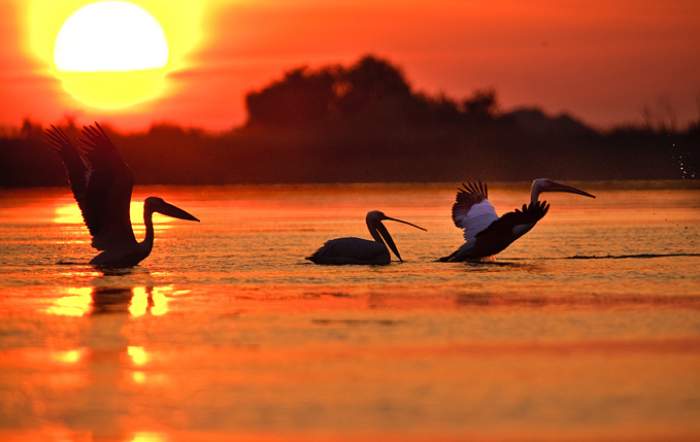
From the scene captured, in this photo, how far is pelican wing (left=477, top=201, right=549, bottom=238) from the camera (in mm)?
12594

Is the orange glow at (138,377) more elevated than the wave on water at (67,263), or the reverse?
the wave on water at (67,263)

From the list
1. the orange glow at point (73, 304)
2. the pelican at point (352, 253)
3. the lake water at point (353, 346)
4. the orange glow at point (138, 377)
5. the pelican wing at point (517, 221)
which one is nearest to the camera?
the lake water at point (353, 346)

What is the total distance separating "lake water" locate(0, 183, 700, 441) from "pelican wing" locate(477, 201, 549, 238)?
352mm

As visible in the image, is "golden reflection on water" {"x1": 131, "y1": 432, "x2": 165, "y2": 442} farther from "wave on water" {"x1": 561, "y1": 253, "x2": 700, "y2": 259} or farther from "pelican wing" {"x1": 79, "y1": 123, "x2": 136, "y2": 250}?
"wave on water" {"x1": 561, "y1": 253, "x2": 700, "y2": 259}

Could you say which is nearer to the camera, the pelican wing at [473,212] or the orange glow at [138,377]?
the orange glow at [138,377]

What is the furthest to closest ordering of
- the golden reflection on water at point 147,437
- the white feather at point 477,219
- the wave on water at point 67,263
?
the wave on water at point 67,263 → the white feather at point 477,219 → the golden reflection on water at point 147,437

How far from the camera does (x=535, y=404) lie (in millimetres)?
6672

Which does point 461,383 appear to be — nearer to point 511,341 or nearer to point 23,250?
point 511,341

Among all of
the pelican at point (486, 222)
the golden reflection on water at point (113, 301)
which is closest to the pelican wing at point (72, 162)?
the golden reflection on water at point (113, 301)

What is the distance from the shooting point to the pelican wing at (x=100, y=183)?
41.8ft

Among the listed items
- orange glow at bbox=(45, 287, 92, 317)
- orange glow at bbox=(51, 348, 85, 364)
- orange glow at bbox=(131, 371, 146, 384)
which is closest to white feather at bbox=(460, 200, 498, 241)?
orange glow at bbox=(45, 287, 92, 317)

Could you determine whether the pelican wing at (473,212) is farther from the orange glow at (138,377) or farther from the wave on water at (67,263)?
the orange glow at (138,377)

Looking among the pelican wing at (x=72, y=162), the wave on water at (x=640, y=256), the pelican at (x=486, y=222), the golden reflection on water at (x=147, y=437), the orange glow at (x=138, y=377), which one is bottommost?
the golden reflection on water at (x=147, y=437)

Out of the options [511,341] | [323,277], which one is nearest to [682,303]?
[511,341]
